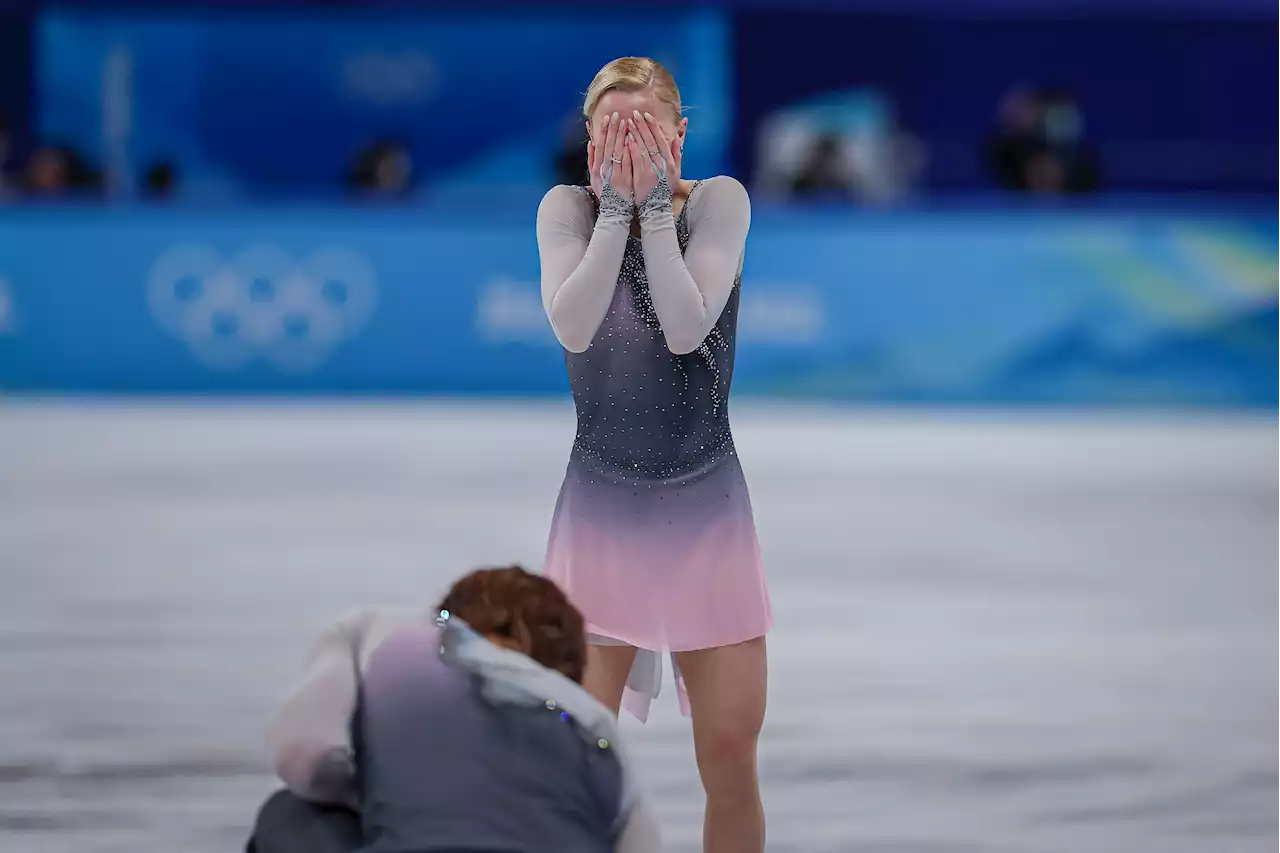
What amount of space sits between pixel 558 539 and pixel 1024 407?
868cm

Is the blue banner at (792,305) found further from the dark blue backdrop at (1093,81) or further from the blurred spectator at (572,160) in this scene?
the dark blue backdrop at (1093,81)

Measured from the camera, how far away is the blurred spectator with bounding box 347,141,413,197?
546 inches

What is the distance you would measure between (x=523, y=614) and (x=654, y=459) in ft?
2.11

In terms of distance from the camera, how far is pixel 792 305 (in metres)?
11.0

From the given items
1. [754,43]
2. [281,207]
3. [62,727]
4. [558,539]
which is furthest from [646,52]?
[558,539]

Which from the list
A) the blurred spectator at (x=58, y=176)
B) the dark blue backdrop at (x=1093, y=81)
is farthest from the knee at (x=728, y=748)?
the dark blue backdrop at (x=1093, y=81)

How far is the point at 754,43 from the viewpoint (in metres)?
17.4

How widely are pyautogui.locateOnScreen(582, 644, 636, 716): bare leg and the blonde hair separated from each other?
2.75ft

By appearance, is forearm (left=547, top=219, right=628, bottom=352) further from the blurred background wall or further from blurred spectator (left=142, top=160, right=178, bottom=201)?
blurred spectator (left=142, top=160, right=178, bottom=201)

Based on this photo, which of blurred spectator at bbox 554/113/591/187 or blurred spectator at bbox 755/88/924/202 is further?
blurred spectator at bbox 755/88/924/202

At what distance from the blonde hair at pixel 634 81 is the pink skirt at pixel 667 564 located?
0.58m

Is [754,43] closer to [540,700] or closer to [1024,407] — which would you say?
[1024,407]

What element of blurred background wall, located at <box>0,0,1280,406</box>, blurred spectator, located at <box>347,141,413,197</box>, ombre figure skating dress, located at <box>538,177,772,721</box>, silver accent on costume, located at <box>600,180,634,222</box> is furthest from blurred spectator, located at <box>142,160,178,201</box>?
silver accent on costume, located at <box>600,180,634,222</box>

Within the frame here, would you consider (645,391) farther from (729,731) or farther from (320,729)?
(320,729)
